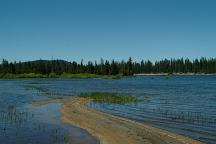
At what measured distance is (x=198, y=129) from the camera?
25531 millimetres

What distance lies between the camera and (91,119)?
3058 centimetres

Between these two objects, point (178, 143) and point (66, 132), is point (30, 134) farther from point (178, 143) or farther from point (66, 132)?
point (178, 143)

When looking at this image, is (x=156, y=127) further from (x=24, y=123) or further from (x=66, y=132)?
(x=24, y=123)

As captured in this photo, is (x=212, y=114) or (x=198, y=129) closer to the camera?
(x=198, y=129)

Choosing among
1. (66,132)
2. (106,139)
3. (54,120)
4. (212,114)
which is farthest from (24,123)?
(212,114)

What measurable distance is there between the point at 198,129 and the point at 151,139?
578 centimetres

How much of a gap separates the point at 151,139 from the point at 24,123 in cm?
1106

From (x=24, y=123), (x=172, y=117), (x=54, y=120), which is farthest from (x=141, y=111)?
(x=24, y=123)

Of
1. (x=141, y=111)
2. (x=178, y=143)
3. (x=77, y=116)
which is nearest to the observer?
(x=178, y=143)

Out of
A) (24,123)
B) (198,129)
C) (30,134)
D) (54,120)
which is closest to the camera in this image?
(30,134)

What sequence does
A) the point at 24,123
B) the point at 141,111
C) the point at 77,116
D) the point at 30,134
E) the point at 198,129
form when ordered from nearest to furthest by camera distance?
the point at 30,134 < the point at 198,129 < the point at 24,123 < the point at 77,116 < the point at 141,111

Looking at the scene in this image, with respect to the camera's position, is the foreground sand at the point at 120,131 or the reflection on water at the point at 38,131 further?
the reflection on water at the point at 38,131

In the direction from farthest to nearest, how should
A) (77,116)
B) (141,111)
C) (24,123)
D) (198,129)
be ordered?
(141,111)
(77,116)
(24,123)
(198,129)

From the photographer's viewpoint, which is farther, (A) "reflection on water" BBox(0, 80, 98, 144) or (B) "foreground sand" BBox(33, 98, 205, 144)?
(A) "reflection on water" BBox(0, 80, 98, 144)
